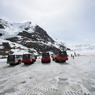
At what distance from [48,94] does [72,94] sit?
1393mm

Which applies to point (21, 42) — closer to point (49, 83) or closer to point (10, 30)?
point (10, 30)

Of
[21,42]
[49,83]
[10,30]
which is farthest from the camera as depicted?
[10,30]

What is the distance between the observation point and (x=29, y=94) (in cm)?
495

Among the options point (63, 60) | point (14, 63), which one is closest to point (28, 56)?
point (14, 63)

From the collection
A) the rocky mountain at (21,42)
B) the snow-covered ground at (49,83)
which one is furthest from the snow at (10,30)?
the snow-covered ground at (49,83)

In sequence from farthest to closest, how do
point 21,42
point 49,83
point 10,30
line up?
point 10,30 → point 21,42 → point 49,83

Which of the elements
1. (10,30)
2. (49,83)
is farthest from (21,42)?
(49,83)

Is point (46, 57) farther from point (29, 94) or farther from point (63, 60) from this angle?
point (29, 94)

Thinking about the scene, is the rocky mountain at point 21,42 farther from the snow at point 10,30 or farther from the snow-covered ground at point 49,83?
the snow-covered ground at point 49,83

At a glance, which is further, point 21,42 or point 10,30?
point 10,30

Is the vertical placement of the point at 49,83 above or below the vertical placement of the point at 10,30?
below

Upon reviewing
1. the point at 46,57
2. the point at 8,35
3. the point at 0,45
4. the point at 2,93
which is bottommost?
the point at 2,93

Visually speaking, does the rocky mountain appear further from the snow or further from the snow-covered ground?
the snow-covered ground

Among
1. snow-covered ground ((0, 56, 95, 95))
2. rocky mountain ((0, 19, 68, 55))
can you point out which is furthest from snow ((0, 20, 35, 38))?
snow-covered ground ((0, 56, 95, 95))
